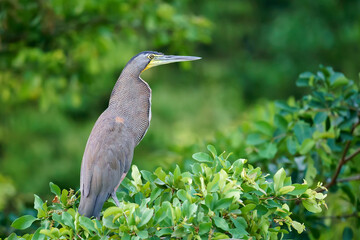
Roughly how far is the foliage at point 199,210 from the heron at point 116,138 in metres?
0.15

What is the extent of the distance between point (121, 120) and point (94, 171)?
27 cm

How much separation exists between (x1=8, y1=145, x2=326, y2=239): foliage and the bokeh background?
1.53 m

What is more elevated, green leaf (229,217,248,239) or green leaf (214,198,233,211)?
green leaf (214,198,233,211)

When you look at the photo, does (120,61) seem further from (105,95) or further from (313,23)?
(313,23)

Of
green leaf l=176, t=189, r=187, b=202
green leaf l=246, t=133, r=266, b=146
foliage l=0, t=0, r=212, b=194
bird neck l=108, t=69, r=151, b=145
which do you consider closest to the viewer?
green leaf l=176, t=189, r=187, b=202

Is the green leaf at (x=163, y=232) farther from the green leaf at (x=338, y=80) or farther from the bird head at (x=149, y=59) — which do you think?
the green leaf at (x=338, y=80)

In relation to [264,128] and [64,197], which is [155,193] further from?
[264,128]

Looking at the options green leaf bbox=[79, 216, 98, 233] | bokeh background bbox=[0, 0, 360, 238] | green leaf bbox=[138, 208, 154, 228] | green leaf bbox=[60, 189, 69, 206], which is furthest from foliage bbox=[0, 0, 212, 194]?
green leaf bbox=[138, 208, 154, 228]

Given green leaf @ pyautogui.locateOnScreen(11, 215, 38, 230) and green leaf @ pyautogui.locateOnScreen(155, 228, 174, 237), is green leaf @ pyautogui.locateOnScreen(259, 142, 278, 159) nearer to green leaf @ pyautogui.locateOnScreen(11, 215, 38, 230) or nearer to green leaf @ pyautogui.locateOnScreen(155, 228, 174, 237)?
green leaf @ pyautogui.locateOnScreen(155, 228, 174, 237)

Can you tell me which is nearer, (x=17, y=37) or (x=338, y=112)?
(x=338, y=112)

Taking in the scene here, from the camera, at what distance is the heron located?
2436mm

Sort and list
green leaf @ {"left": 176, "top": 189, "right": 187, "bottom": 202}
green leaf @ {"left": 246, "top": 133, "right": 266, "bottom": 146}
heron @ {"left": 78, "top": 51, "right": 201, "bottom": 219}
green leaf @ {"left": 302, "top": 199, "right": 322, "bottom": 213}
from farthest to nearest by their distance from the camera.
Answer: green leaf @ {"left": 246, "top": 133, "right": 266, "bottom": 146}, heron @ {"left": 78, "top": 51, "right": 201, "bottom": 219}, green leaf @ {"left": 302, "top": 199, "right": 322, "bottom": 213}, green leaf @ {"left": 176, "top": 189, "right": 187, "bottom": 202}

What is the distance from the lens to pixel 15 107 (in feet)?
29.4

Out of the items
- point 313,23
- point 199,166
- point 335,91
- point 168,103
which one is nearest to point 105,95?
point 168,103
